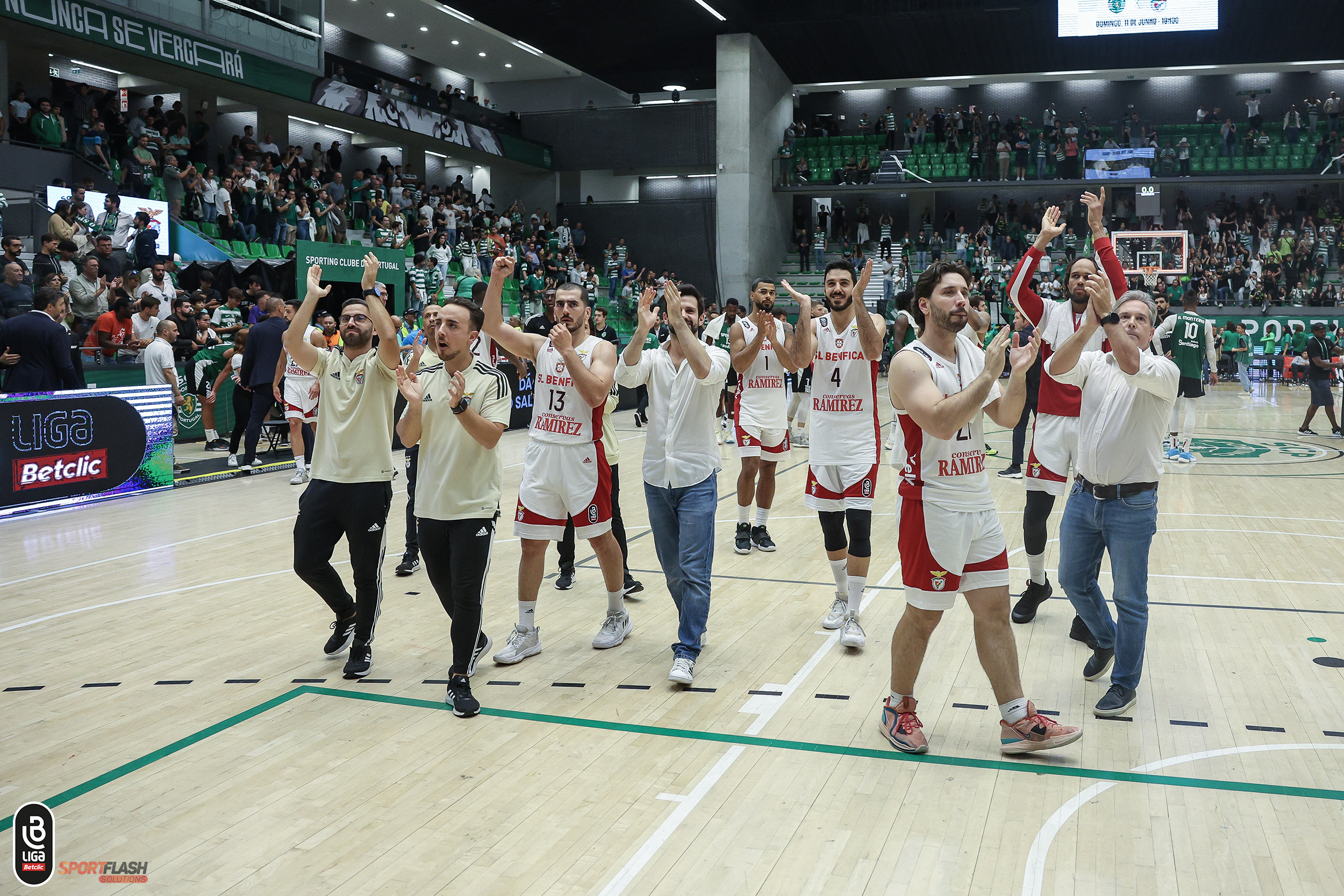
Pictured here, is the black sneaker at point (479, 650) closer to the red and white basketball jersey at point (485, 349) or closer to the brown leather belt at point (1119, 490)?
the red and white basketball jersey at point (485, 349)

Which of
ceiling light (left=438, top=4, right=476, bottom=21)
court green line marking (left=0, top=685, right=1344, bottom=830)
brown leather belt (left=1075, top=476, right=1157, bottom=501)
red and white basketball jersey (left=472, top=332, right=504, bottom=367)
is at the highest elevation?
ceiling light (left=438, top=4, right=476, bottom=21)

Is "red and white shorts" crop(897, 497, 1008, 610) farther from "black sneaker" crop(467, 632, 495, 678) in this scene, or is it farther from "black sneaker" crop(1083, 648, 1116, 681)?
"black sneaker" crop(467, 632, 495, 678)

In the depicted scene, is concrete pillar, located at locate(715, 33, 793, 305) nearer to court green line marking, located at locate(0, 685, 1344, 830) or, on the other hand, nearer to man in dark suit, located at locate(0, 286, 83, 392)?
Answer: man in dark suit, located at locate(0, 286, 83, 392)

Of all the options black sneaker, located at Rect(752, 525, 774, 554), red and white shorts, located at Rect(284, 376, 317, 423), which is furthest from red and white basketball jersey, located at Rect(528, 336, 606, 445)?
red and white shorts, located at Rect(284, 376, 317, 423)

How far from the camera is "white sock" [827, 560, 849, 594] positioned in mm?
6109

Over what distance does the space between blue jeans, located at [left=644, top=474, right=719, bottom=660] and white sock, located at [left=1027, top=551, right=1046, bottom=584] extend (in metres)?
2.22

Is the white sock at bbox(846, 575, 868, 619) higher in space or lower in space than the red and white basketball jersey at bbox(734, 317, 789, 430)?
lower

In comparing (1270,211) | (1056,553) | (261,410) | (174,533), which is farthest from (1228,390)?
(174,533)

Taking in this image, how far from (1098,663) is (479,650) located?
315 cm

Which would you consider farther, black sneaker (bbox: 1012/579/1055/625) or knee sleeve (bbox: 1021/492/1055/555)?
black sneaker (bbox: 1012/579/1055/625)

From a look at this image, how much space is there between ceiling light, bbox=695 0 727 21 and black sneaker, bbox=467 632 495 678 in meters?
26.8

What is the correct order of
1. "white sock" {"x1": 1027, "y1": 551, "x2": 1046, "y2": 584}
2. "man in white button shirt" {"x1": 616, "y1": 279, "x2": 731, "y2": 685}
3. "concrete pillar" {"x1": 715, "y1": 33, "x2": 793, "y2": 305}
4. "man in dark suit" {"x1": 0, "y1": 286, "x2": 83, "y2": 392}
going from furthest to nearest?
"concrete pillar" {"x1": 715, "y1": 33, "x2": 793, "y2": 305} → "man in dark suit" {"x1": 0, "y1": 286, "x2": 83, "y2": 392} → "white sock" {"x1": 1027, "y1": 551, "x2": 1046, "y2": 584} → "man in white button shirt" {"x1": 616, "y1": 279, "x2": 731, "y2": 685}

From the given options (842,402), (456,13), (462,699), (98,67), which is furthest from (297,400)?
(456,13)

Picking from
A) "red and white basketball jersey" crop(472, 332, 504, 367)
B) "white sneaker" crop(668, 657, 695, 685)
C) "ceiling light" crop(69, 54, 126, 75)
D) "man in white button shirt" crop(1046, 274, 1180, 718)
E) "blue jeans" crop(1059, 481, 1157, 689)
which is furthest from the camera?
"ceiling light" crop(69, 54, 126, 75)
